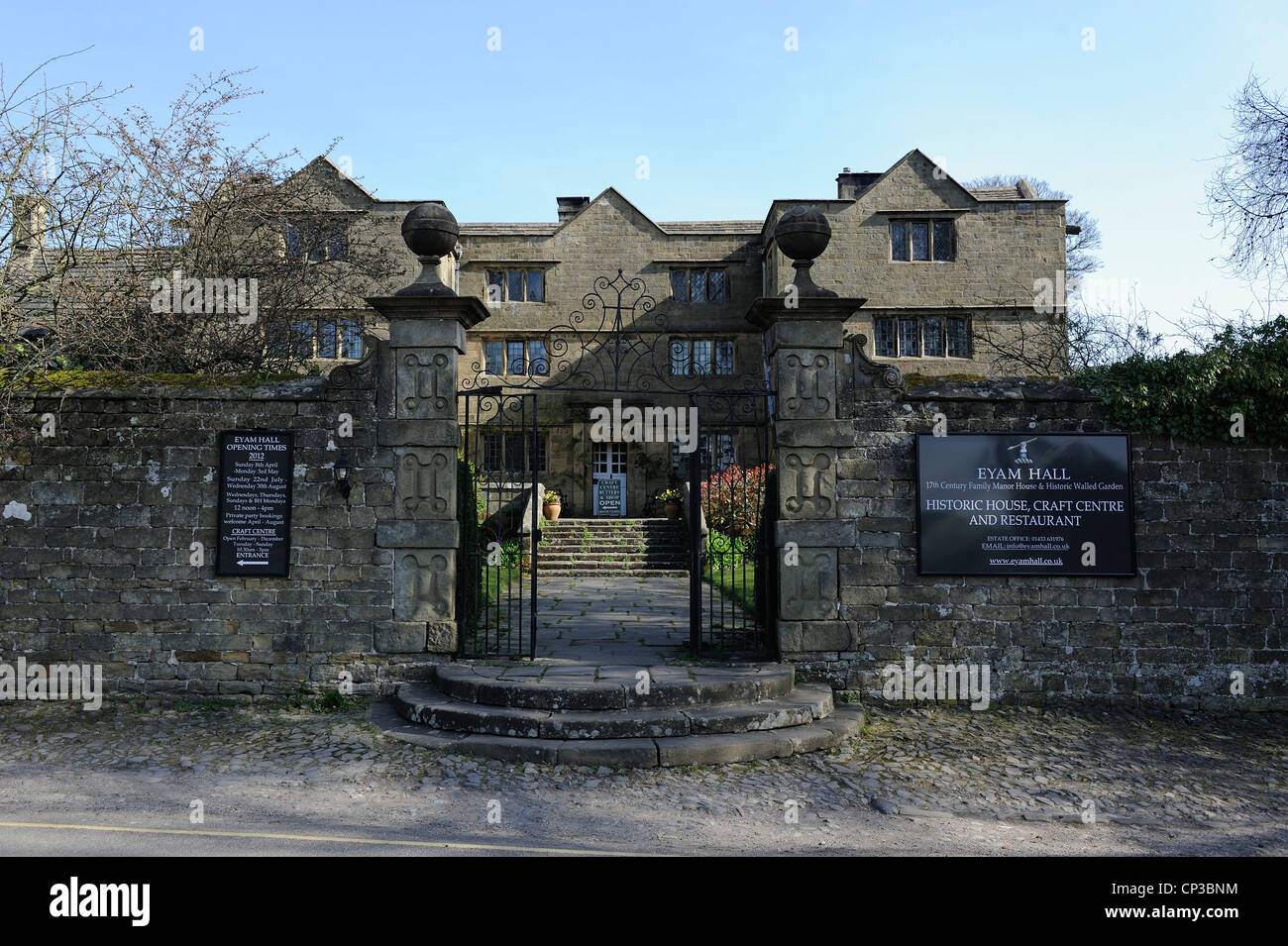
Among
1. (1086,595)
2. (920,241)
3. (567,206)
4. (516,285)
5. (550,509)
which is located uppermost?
(567,206)

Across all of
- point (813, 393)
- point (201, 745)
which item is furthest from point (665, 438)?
point (201, 745)

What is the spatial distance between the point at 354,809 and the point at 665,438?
18.6 metres

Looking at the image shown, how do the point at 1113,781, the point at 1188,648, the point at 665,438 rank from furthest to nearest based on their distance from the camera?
A: the point at 665,438, the point at 1188,648, the point at 1113,781

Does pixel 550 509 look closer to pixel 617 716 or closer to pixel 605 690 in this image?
pixel 605 690

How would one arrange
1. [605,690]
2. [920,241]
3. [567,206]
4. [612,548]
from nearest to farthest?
1. [605,690]
2. [612,548]
3. [920,241]
4. [567,206]

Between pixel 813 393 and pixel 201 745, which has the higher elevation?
pixel 813 393

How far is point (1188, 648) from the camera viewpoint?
22.3ft

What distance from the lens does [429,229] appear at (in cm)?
688

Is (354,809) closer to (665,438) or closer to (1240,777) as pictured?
(1240,777)

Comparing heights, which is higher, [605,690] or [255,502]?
[255,502]

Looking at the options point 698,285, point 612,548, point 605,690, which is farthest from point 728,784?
point 698,285

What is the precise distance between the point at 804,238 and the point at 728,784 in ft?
15.1

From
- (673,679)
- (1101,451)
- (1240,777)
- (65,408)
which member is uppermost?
(65,408)

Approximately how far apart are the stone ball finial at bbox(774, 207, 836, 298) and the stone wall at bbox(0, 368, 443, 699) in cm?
390
